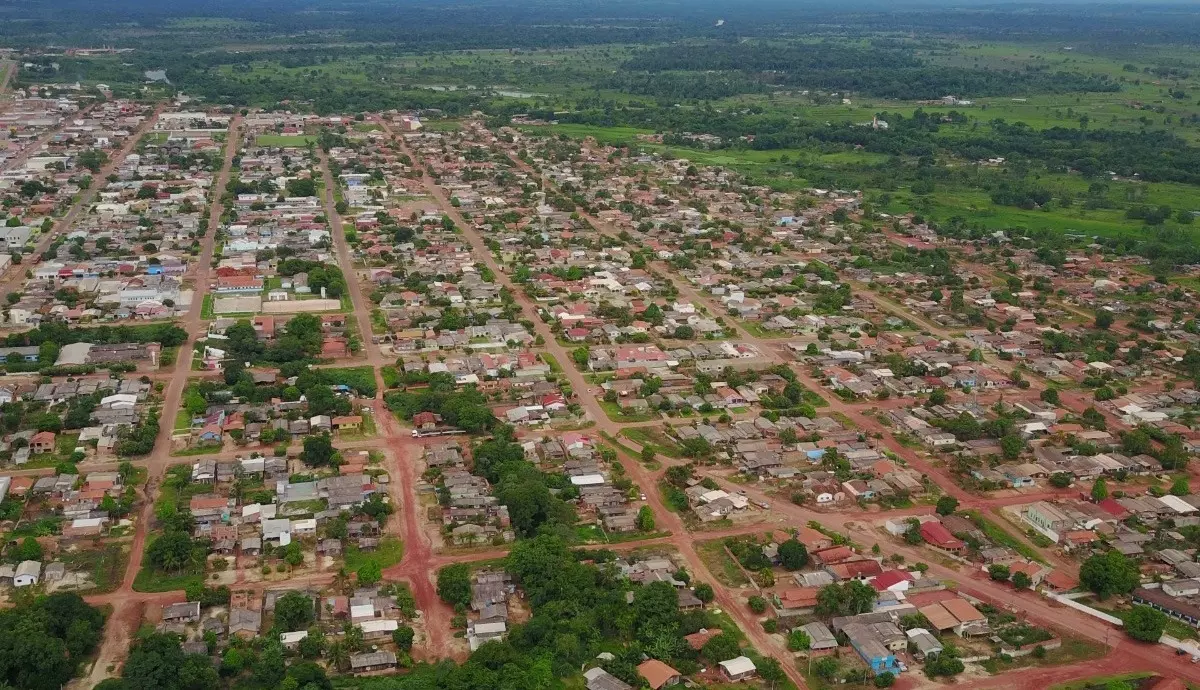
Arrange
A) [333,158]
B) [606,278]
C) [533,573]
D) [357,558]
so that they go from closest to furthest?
[533,573]
[357,558]
[606,278]
[333,158]

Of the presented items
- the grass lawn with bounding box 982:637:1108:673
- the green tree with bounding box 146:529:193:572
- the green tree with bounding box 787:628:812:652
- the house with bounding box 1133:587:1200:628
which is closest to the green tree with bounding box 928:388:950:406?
the house with bounding box 1133:587:1200:628

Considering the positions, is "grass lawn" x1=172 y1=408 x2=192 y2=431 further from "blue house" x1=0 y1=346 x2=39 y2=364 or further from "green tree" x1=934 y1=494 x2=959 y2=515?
"green tree" x1=934 y1=494 x2=959 y2=515

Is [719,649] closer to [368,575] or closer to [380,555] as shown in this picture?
[368,575]

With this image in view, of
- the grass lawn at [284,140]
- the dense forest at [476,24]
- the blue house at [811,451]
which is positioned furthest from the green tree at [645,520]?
the dense forest at [476,24]

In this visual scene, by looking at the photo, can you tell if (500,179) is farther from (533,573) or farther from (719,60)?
(719,60)

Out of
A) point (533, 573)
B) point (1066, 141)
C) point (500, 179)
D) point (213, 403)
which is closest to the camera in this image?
point (533, 573)

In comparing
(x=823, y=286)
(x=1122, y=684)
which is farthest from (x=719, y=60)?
(x=1122, y=684)

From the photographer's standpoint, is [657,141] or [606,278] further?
[657,141]
